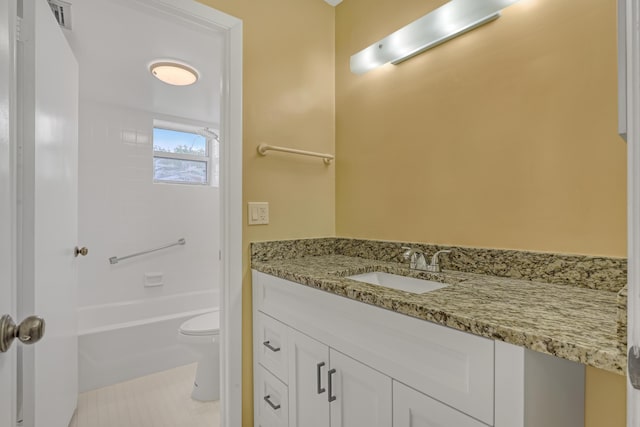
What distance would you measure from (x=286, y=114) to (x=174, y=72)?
37.7 inches

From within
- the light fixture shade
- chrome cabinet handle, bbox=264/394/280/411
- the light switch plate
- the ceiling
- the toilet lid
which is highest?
the ceiling

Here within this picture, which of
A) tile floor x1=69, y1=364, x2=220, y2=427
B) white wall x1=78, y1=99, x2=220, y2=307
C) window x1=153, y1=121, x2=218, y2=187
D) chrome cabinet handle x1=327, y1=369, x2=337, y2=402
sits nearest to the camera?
chrome cabinet handle x1=327, y1=369, x2=337, y2=402

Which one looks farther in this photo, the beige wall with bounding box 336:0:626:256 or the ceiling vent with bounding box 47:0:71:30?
the ceiling vent with bounding box 47:0:71:30

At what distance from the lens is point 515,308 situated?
738 mm

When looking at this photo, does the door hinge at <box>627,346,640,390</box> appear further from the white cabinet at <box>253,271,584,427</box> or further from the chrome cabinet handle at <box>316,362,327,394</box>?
the chrome cabinet handle at <box>316,362,327,394</box>

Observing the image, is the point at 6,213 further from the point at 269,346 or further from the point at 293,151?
the point at 293,151

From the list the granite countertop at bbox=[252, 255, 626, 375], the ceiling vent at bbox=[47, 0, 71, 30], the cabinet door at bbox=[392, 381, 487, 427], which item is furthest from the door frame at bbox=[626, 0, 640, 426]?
the ceiling vent at bbox=[47, 0, 71, 30]

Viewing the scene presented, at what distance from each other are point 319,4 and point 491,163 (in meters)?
1.36

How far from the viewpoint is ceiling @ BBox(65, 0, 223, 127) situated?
1.55 metres

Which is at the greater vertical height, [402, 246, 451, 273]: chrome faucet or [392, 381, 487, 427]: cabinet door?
A: [402, 246, 451, 273]: chrome faucet

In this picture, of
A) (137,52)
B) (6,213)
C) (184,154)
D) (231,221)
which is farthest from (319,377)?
(184,154)

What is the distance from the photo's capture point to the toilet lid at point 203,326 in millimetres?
1959

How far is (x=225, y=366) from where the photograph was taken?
1.44 m

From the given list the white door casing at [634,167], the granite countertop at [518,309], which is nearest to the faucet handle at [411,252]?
the granite countertop at [518,309]
